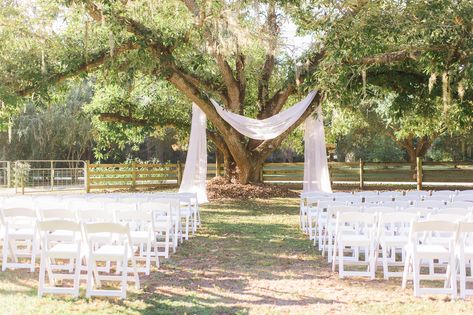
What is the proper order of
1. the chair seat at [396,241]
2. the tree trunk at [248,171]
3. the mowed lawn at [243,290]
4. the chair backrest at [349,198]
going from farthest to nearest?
1. the tree trunk at [248,171]
2. the chair backrest at [349,198]
3. the chair seat at [396,241]
4. the mowed lawn at [243,290]

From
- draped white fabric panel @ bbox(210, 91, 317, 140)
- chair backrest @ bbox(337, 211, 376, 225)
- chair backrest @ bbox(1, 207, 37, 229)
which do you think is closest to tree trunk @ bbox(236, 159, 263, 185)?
draped white fabric panel @ bbox(210, 91, 317, 140)

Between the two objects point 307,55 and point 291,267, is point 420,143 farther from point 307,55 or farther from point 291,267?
point 291,267

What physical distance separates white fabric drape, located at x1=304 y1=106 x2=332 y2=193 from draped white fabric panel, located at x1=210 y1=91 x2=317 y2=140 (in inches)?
47.0

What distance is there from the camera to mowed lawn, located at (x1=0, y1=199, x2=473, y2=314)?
4.30m

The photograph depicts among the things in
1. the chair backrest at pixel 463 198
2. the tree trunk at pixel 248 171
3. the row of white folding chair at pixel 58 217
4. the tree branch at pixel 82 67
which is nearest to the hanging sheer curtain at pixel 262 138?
the tree trunk at pixel 248 171

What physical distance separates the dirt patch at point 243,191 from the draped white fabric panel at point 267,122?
2.52 metres

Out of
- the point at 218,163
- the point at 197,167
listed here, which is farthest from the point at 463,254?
the point at 218,163

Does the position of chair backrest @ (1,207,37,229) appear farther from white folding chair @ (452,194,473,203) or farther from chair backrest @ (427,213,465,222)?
white folding chair @ (452,194,473,203)

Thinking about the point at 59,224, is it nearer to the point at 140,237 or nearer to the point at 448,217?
the point at 140,237

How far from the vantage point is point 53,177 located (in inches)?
740

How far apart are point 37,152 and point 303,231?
18658mm

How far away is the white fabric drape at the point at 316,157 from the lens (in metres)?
14.6

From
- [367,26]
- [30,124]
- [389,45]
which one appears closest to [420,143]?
[389,45]

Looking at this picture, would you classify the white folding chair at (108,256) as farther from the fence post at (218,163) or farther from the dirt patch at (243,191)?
the fence post at (218,163)
